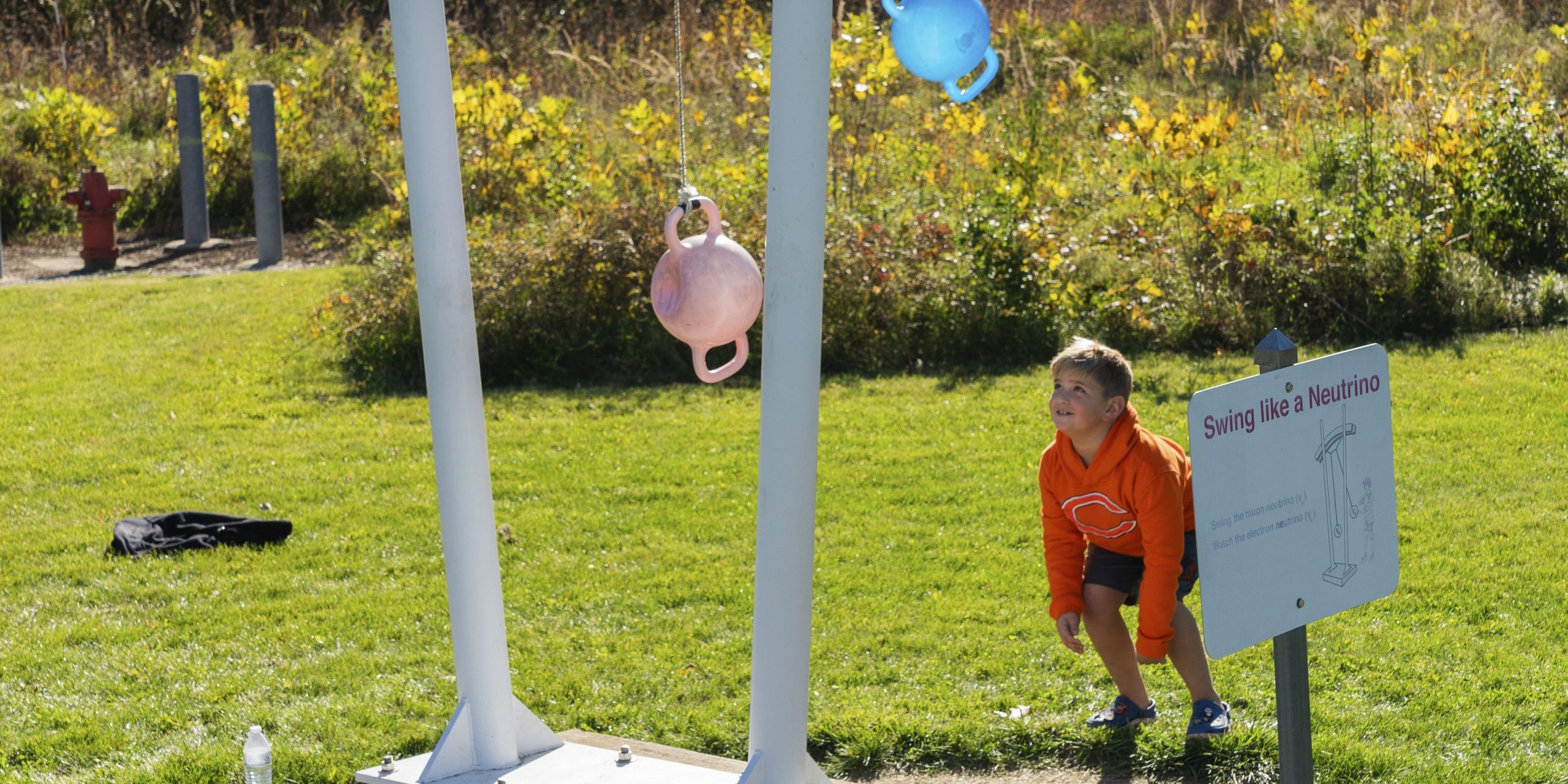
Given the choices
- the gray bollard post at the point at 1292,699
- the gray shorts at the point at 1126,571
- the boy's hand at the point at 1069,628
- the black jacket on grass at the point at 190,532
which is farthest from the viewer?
the black jacket on grass at the point at 190,532

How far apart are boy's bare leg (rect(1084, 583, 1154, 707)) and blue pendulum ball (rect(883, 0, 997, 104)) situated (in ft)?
5.18

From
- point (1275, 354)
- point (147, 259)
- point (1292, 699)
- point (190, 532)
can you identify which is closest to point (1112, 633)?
point (1292, 699)

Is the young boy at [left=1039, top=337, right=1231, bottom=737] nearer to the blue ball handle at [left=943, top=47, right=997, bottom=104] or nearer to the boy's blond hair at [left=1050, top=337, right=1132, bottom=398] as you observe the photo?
the boy's blond hair at [left=1050, top=337, right=1132, bottom=398]

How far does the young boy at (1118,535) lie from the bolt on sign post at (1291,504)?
2.41 ft

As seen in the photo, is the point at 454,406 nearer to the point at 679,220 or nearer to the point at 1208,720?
the point at 679,220

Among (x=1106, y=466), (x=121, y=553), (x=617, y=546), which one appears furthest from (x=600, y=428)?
(x=1106, y=466)

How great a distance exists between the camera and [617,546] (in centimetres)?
570

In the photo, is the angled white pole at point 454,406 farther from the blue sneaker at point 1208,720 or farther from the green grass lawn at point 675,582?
the blue sneaker at point 1208,720

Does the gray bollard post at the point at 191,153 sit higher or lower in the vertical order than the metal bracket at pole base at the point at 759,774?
higher

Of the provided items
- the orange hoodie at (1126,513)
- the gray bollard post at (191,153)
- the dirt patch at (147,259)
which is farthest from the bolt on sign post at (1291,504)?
the gray bollard post at (191,153)

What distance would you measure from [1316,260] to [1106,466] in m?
5.08

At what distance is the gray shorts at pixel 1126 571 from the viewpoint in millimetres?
3906

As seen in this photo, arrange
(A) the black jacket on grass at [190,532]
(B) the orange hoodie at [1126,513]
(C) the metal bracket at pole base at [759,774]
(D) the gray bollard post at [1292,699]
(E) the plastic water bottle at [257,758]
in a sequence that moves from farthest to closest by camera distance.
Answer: (A) the black jacket on grass at [190,532] < (B) the orange hoodie at [1126,513] < (E) the plastic water bottle at [257,758] < (C) the metal bracket at pole base at [759,774] < (D) the gray bollard post at [1292,699]

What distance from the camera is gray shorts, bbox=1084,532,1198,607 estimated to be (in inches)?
154
